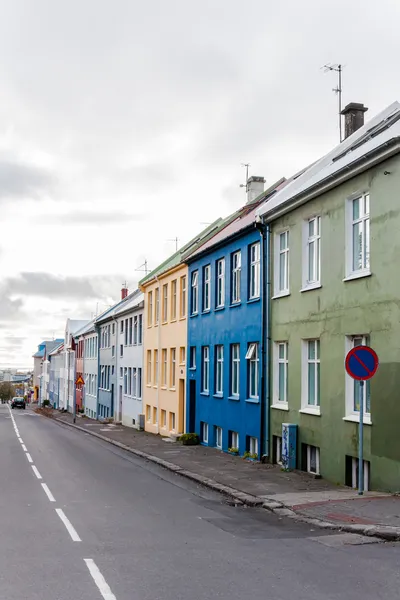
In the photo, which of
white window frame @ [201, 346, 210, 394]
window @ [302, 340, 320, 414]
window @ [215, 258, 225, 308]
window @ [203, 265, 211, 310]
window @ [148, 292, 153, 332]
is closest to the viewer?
window @ [302, 340, 320, 414]

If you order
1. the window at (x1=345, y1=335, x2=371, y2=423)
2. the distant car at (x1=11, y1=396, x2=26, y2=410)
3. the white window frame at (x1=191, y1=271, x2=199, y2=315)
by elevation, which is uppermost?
the white window frame at (x1=191, y1=271, x2=199, y2=315)

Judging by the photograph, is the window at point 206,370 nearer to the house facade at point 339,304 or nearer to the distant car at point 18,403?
the house facade at point 339,304

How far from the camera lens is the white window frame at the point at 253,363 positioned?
23078 mm

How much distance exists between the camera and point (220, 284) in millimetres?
27781

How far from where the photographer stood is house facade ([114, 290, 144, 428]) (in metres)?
44.2

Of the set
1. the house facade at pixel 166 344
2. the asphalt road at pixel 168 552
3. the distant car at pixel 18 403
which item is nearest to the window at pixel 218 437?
the house facade at pixel 166 344

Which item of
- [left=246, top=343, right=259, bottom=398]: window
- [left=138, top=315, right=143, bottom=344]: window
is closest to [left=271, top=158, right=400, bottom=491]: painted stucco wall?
[left=246, top=343, right=259, bottom=398]: window

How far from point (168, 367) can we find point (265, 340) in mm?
14552

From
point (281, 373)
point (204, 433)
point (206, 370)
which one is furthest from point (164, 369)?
point (281, 373)

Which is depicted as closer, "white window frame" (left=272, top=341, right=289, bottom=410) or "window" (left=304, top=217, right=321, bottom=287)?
"window" (left=304, top=217, right=321, bottom=287)

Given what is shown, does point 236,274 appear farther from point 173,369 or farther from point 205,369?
point 173,369

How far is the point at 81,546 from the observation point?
32.3ft

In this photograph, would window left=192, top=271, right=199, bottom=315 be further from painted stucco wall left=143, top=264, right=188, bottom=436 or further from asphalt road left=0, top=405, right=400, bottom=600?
asphalt road left=0, top=405, right=400, bottom=600

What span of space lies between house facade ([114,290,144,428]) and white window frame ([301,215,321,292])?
2437cm
